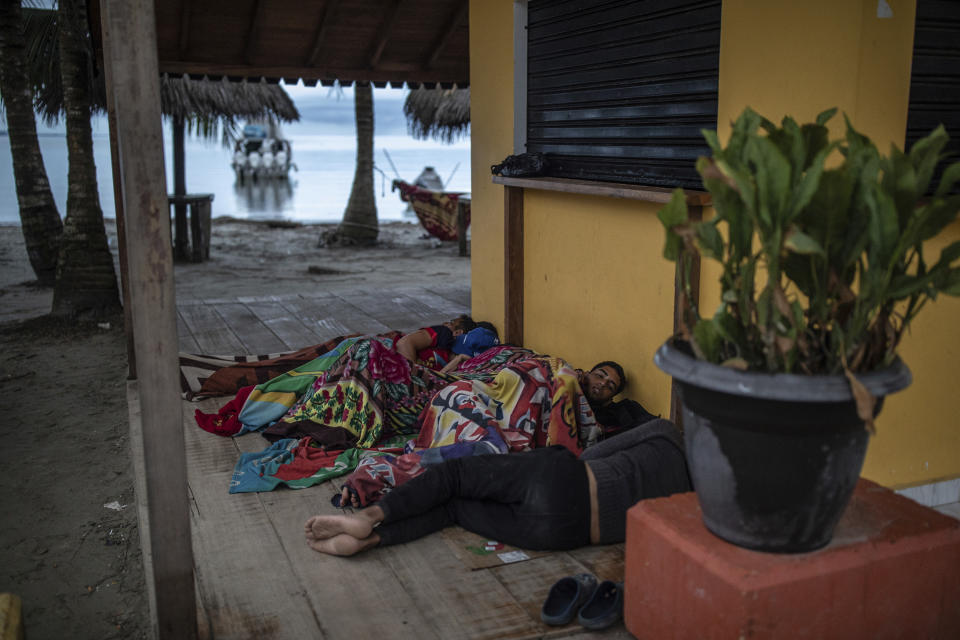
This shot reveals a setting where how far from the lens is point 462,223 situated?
12008 mm

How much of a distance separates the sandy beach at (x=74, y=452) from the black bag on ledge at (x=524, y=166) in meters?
2.57

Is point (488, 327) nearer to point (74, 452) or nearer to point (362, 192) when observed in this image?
point (74, 452)

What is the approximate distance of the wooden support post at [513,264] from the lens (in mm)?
5012

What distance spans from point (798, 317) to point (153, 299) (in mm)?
1573

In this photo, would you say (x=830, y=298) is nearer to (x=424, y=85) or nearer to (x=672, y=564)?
(x=672, y=564)

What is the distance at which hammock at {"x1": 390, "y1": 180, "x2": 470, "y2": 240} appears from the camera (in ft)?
42.7

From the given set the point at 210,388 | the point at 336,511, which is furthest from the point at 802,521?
the point at 210,388

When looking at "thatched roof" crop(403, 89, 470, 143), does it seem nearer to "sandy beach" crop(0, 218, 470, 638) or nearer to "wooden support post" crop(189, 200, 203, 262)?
"wooden support post" crop(189, 200, 203, 262)

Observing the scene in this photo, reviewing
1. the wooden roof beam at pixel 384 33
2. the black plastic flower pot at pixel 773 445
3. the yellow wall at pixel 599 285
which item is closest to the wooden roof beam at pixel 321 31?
the wooden roof beam at pixel 384 33

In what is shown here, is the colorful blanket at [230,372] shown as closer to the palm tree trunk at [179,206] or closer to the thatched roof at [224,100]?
the palm tree trunk at [179,206]

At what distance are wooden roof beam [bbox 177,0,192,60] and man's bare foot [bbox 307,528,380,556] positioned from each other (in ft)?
15.2

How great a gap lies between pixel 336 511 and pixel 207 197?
8.37 m

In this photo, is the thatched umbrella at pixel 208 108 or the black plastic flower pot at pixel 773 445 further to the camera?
the thatched umbrella at pixel 208 108

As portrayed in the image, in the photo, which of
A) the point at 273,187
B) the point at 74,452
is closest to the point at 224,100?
the point at 74,452
